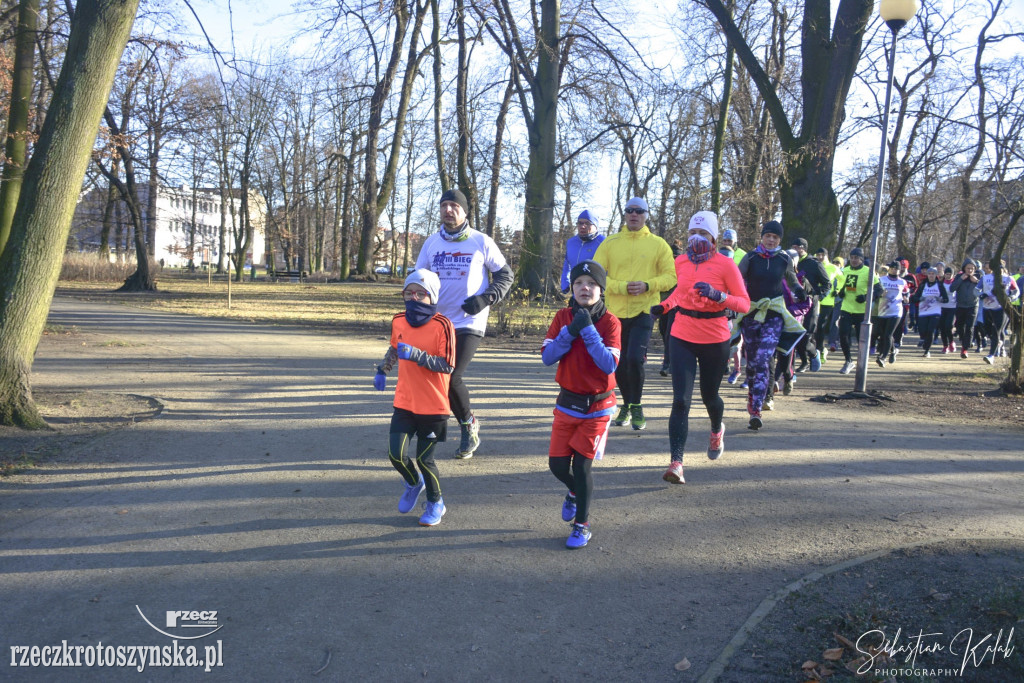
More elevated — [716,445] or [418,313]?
[418,313]

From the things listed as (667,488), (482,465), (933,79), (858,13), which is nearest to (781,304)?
(667,488)

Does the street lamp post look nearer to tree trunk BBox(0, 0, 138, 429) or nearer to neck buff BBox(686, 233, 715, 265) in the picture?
neck buff BBox(686, 233, 715, 265)

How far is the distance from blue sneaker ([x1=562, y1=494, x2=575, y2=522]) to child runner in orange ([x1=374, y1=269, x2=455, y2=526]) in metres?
0.81

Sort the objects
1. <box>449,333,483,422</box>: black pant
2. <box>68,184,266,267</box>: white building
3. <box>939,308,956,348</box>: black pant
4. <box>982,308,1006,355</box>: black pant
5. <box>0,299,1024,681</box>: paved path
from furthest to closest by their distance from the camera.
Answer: <box>68,184,266,267</box>: white building, <box>939,308,956,348</box>: black pant, <box>982,308,1006,355</box>: black pant, <box>449,333,483,422</box>: black pant, <box>0,299,1024,681</box>: paved path

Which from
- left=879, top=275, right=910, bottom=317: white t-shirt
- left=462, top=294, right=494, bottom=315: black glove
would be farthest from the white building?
left=462, top=294, right=494, bottom=315: black glove

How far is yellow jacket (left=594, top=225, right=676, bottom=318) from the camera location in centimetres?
709

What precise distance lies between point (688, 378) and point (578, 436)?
1.84 m

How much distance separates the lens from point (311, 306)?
2684 cm

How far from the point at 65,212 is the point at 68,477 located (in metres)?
2.85

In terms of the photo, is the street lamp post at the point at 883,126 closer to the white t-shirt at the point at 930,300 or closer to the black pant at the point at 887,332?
the black pant at the point at 887,332

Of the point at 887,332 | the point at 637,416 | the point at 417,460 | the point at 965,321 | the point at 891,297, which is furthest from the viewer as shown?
the point at 965,321

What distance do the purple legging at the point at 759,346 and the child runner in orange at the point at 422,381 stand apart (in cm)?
432

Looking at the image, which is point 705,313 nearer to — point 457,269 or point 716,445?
point 716,445

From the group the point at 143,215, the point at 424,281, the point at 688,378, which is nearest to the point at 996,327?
the point at 688,378
